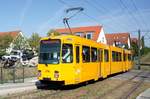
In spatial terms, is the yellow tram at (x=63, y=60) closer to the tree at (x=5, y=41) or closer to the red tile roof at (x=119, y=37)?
the tree at (x=5, y=41)

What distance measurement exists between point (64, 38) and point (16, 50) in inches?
1822

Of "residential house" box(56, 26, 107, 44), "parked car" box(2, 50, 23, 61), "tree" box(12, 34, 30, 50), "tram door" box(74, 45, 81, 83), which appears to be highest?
"residential house" box(56, 26, 107, 44)

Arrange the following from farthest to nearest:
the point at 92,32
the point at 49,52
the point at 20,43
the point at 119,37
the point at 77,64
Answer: the point at 119,37 < the point at 92,32 < the point at 20,43 < the point at 77,64 < the point at 49,52

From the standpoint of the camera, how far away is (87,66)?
20688 millimetres

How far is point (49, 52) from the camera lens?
59.4 feet

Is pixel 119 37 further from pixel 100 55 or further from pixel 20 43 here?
pixel 100 55

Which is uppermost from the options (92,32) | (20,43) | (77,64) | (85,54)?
(92,32)

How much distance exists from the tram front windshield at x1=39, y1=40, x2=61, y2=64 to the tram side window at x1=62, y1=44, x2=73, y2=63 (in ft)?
0.90

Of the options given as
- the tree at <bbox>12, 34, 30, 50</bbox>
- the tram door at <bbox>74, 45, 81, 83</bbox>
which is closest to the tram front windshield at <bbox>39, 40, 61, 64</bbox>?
the tram door at <bbox>74, 45, 81, 83</bbox>

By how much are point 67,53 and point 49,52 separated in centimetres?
99

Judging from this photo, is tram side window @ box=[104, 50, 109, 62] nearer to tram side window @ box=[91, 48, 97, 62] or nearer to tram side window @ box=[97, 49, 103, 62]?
tram side window @ box=[97, 49, 103, 62]

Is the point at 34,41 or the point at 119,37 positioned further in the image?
the point at 119,37

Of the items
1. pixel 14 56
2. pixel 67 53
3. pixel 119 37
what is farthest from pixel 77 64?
pixel 119 37

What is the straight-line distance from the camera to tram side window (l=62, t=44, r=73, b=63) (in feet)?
58.6
